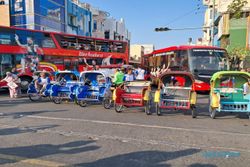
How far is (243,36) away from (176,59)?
686 inches

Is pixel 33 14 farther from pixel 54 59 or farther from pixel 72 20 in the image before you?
pixel 54 59

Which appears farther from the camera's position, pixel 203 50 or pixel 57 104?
pixel 203 50

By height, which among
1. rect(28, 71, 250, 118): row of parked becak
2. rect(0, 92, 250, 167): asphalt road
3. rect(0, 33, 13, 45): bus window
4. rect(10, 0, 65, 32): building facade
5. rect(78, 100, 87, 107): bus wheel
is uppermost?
rect(10, 0, 65, 32): building facade

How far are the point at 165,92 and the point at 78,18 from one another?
108 ft

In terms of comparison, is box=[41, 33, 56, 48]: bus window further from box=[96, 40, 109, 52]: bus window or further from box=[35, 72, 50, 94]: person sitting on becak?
box=[96, 40, 109, 52]: bus window

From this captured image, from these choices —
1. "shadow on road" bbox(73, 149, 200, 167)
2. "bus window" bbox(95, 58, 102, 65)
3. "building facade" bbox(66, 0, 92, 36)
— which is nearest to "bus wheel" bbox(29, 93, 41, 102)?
"bus window" bbox(95, 58, 102, 65)

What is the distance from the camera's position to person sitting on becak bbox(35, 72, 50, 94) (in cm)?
1104

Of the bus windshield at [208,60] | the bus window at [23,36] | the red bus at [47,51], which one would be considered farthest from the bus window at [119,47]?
the bus windshield at [208,60]

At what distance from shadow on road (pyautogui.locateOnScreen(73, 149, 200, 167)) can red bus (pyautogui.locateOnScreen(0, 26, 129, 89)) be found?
11.1 m

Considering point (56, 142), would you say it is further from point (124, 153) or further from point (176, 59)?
point (176, 59)

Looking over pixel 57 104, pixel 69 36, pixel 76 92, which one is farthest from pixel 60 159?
pixel 69 36

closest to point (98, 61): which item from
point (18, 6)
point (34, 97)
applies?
point (34, 97)

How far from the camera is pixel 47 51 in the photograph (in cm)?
1505

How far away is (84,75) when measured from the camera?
10453 millimetres
